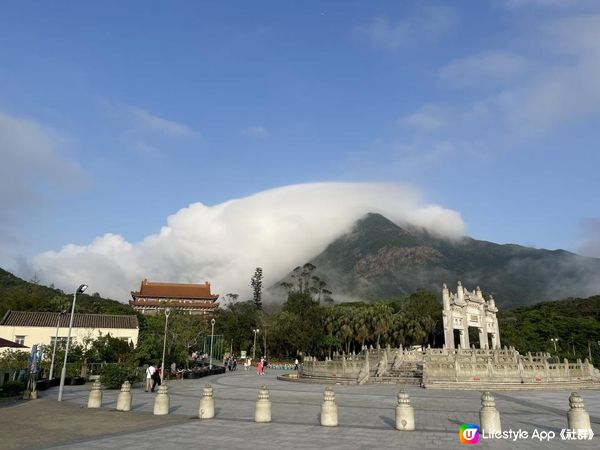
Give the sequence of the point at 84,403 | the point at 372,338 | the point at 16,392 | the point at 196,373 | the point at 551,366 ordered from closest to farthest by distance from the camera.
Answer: the point at 84,403, the point at 16,392, the point at 551,366, the point at 196,373, the point at 372,338

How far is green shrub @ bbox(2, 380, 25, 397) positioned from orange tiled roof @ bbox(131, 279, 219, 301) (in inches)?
3400

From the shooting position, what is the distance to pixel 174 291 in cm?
10738

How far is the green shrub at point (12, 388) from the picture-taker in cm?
1969

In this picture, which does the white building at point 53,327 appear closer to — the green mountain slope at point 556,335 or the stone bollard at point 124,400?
the stone bollard at point 124,400

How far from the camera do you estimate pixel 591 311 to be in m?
103

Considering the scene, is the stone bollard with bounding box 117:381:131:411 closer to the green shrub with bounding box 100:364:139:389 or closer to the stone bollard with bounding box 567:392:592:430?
the green shrub with bounding box 100:364:139:389

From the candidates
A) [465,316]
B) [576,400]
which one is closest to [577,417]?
[576,400]

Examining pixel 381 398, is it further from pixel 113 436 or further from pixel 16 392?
pixel 16 392

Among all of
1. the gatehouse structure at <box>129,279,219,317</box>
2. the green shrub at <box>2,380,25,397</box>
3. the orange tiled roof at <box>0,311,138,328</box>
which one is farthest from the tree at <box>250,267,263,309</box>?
the green shrub at <box>2,380,25,397</box>

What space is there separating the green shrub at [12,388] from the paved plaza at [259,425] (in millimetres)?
1868

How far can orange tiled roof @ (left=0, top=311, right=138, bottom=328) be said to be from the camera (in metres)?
53.9

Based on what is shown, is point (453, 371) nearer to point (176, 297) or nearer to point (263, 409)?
point (263, 409)

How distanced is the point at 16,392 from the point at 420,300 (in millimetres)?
71919

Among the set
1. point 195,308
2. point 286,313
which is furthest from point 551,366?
point 195,308
